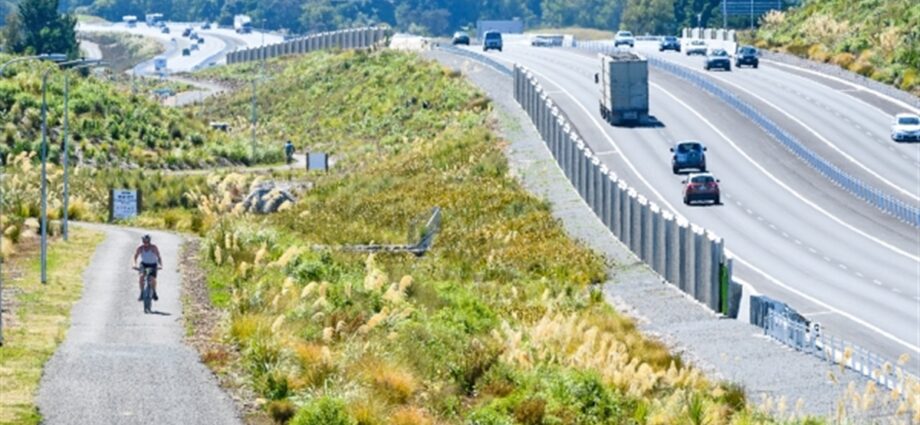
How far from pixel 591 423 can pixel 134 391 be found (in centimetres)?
759

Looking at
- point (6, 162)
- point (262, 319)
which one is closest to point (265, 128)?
point (6, 162)

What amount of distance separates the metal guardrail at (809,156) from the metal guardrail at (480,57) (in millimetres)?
10258

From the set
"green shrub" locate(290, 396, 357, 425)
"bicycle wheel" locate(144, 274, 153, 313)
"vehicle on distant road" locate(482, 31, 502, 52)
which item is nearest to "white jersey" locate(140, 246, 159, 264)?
"bicycle wheel" locate(144, 274, 153, 313)

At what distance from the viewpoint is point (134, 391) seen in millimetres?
34062

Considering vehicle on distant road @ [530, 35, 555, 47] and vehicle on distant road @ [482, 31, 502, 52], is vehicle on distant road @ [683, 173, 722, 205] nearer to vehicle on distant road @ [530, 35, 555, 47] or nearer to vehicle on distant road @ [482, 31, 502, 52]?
vehicle on distant road @ [482, 31, 502, 52]

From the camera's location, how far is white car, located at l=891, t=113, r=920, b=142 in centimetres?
9756

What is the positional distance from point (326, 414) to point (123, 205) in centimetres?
4902

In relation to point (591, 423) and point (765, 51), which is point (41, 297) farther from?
point (765, 51)

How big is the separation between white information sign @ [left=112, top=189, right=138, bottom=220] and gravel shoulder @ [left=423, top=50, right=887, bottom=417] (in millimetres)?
16175

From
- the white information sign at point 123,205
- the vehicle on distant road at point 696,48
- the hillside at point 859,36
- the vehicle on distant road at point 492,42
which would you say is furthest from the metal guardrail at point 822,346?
the vehicle on distant road at point 492,42

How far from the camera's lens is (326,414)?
30719 mm

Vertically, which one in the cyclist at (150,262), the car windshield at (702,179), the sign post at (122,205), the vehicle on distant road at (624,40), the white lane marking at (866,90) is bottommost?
the sign post at (122,205)

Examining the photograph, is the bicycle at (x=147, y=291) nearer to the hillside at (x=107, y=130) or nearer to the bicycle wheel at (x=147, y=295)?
the bicycle wheel at (x=147, y=295)

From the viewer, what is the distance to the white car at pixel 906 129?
9756 cm
